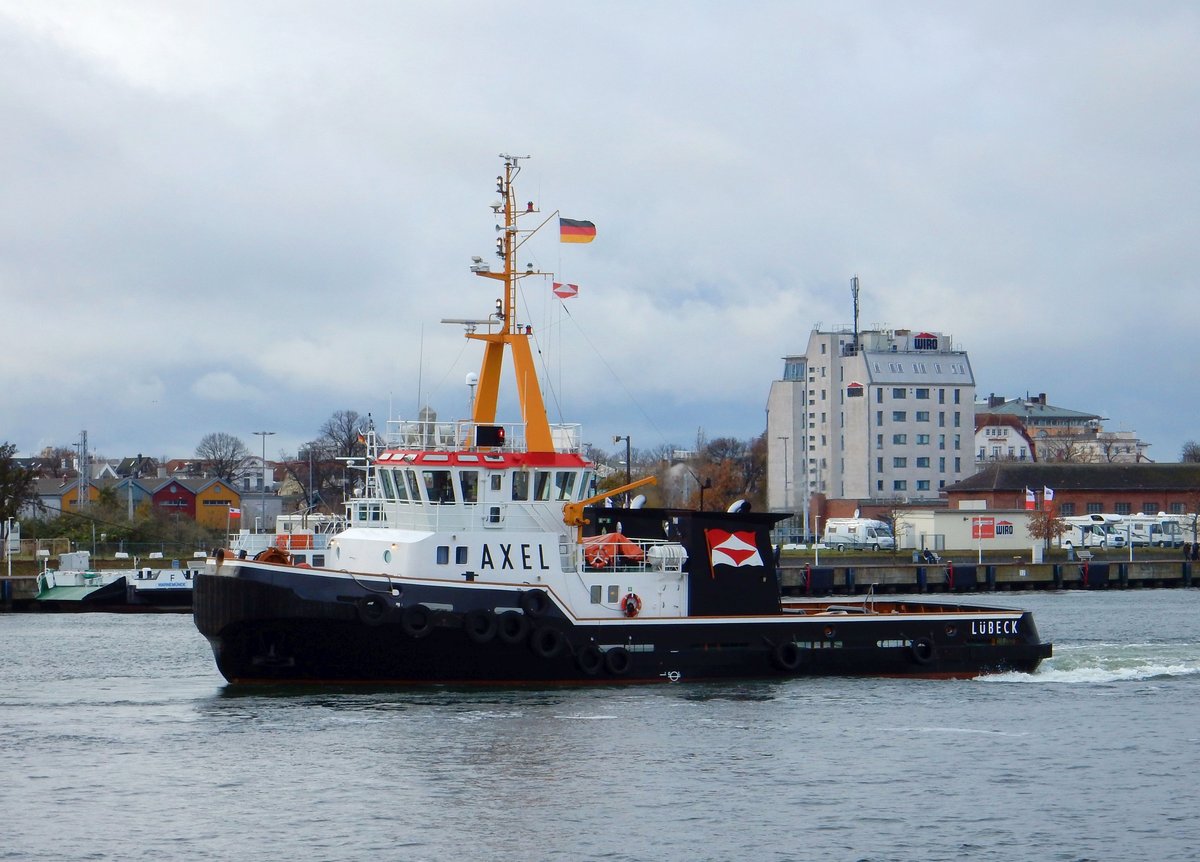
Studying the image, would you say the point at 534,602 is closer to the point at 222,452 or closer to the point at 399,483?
the point at 399,483

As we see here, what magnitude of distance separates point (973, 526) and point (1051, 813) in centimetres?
6420

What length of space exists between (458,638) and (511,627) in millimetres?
986

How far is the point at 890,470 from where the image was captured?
106125 mm

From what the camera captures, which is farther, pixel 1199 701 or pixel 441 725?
A: pixel 1199 701

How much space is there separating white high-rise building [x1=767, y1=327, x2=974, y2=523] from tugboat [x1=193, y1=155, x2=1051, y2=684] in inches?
2862

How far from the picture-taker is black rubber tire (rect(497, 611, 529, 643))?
29562mm

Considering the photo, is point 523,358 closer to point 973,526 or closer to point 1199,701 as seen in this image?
point 1199,701

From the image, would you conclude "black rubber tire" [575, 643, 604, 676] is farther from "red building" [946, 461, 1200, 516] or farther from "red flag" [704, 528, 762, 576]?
"red building" [946, 461, 1200, 516]

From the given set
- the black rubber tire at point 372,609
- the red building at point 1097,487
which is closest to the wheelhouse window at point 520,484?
the black rubber tire at point 372,609

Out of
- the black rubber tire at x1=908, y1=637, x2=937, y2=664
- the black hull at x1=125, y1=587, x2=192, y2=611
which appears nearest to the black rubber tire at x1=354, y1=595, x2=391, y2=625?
the black rubber tire at x1=908, y1=637, x2=937, y2=664

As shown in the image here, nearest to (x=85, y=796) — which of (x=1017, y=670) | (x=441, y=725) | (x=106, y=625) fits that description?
(x=441, y=725)

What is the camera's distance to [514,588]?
97.4ft

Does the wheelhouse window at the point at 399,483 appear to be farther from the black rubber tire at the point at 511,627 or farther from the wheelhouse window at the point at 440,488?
the black rubber tire at the point at 511,627

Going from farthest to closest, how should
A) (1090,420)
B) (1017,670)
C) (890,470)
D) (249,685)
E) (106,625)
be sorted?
(1090,420) < (890,470) < (106,625) < (1017,670) < (249,685)
